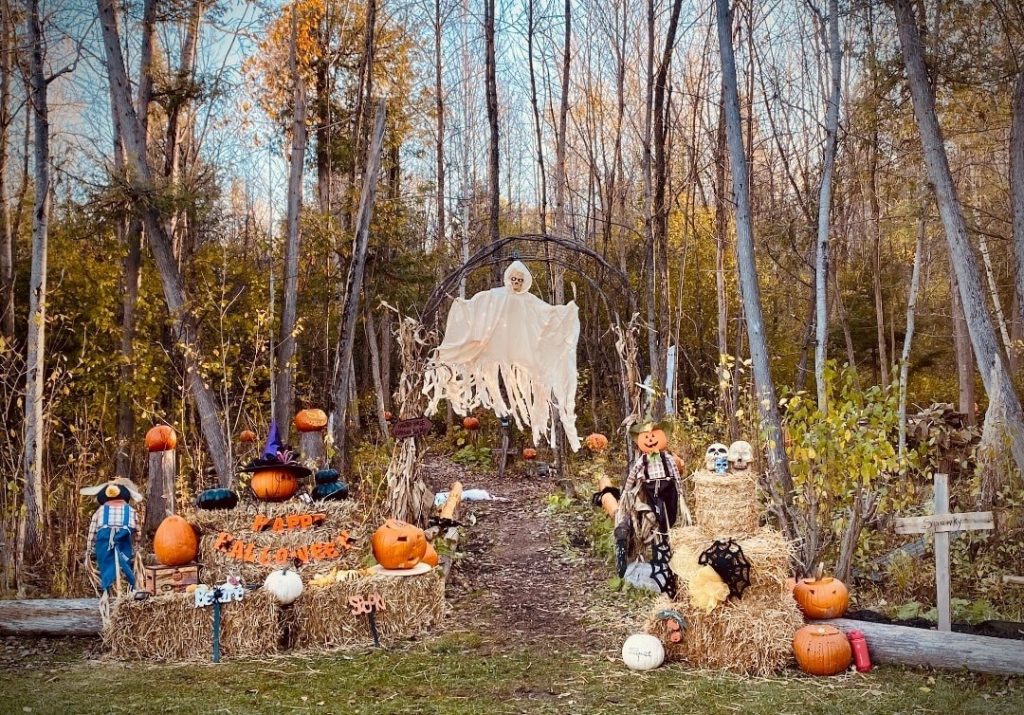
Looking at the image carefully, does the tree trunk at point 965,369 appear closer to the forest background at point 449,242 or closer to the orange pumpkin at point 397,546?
the forest background at point 449,242

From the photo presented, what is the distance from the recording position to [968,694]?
15.2ft

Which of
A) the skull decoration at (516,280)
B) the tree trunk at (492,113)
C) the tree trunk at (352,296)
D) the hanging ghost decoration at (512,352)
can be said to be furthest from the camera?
the tree trunk at (492,113)

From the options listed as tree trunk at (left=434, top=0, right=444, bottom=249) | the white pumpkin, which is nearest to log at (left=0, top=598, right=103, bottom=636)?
the white pumpkin

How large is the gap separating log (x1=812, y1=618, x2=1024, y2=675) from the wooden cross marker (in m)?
0.30

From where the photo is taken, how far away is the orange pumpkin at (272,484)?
6.25 metres

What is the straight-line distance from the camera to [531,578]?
7.69 meters

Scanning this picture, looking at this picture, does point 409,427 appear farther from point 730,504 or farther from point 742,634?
point 742,634

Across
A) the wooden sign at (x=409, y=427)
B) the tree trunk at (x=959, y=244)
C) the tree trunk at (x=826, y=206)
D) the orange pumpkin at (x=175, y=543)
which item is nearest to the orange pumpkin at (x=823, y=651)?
the tree trunk at (x=959, y=244)

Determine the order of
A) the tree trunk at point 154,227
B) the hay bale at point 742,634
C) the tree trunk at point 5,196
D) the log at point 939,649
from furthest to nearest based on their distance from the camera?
the tree trunk at point 154,227, the tree trunk at point 5,196, the hay bale at point 742,634, the log at point 939,649

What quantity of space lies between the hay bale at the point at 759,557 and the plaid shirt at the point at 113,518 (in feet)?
12.7

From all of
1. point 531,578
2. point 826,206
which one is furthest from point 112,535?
point 826,206

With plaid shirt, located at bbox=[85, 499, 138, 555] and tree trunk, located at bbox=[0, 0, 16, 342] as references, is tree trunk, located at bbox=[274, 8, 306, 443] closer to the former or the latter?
tree trunk, located at bbox=[0, 0, 16, 342]

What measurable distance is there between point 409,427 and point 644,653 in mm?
3202

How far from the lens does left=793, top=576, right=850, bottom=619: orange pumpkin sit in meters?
5.41
